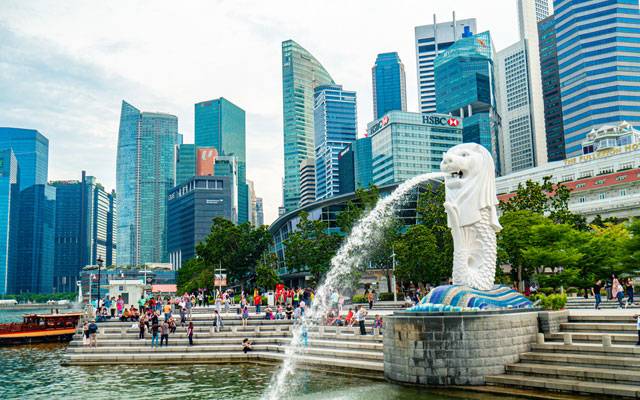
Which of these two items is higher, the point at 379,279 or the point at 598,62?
the point at 598,62

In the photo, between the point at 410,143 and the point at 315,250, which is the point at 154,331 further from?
the point at 410,143

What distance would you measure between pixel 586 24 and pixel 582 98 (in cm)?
1657

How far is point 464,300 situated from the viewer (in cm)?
2061

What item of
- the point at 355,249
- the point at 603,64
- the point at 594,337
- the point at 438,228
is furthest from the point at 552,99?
the point at 594,337

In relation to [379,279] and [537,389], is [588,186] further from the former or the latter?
[537,389]

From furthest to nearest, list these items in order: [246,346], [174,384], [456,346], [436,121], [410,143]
Answer: [436,121] → [410,143] → [246,346] → [174,384] → [456,346]

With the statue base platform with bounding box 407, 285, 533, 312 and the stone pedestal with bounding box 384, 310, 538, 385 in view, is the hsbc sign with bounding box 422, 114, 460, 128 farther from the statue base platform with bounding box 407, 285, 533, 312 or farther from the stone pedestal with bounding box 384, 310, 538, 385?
the stone pedestal with bounding box 384, 310, 538, 385

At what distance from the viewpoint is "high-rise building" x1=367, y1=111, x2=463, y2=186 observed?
14612 cm

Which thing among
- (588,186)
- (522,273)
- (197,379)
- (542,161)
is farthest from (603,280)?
(542,161)

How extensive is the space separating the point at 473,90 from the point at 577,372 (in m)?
168

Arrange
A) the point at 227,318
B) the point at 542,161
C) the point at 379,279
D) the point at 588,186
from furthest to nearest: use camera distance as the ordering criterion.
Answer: the point at 542,161, the point at 588,186, the point at 379,279, the point at 227,318

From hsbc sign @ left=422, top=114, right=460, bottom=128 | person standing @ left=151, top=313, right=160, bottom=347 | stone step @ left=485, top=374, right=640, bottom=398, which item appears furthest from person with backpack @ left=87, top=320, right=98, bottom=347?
hsbc sign @ left=422, top=114, right=460, bottom=128

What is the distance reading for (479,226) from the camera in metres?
22.8

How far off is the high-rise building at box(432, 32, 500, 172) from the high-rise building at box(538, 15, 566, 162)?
603 inches
